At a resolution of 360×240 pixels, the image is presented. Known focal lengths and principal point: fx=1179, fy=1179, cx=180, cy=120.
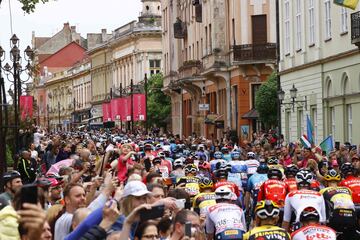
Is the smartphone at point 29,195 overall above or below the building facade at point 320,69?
below

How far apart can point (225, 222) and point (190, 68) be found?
6229cm

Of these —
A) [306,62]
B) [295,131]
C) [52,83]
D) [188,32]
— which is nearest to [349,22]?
[306,62]

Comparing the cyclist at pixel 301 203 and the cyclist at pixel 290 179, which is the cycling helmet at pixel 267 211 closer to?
the cyclist at pixel 301 203

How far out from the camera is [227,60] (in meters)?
67.3

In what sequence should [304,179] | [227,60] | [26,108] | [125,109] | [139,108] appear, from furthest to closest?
1. [125,109]
2. [139,108]
3. [227,60]
4. [26,108]
5. [304,179]

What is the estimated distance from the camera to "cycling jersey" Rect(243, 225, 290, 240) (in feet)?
39.4

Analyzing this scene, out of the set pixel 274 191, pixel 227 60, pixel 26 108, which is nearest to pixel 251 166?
pixel 274 191

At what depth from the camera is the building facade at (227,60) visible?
63.2m

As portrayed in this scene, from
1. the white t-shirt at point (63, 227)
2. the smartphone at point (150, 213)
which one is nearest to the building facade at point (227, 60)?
the white t-shirt at point (63, 227)

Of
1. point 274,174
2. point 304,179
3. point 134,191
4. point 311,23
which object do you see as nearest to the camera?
point 134,191

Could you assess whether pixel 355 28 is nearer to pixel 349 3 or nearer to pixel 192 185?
pixel 349 3

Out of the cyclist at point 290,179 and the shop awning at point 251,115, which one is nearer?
the cyclist at point 290,179

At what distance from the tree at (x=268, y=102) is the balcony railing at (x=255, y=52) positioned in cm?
595

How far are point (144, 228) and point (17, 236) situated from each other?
182 cm
